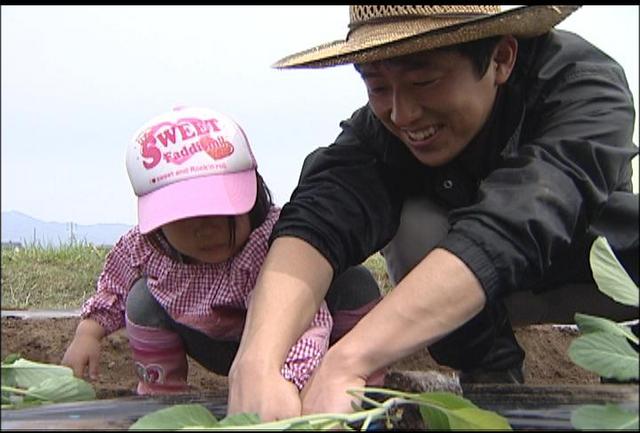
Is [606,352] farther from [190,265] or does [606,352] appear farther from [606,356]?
[190,265]

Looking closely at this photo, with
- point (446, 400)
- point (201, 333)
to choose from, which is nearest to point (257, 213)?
point (201, 333)

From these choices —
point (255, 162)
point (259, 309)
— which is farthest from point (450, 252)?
point (255, 162)

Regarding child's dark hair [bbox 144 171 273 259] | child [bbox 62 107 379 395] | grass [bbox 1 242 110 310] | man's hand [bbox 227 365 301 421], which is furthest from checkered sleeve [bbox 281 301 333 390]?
grass [bbox 1 242 110 310]

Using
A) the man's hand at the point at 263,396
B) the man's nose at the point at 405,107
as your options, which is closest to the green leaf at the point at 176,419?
the man's hand at the point at 263,396

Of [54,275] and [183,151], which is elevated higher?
[183,151]

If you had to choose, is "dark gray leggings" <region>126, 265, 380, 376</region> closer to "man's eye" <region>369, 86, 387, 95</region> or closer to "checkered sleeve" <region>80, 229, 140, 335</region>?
"checkered sleeve" <region>80, 229, 140, 335</region>

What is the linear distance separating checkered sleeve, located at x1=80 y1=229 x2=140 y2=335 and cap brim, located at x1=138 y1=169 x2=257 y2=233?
273 mm

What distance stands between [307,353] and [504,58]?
2.00 feet

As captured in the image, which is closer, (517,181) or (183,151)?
(517,181)

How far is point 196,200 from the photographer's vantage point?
179 cm

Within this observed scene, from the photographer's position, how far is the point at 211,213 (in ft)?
5.81

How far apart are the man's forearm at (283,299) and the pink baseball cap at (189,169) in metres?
0.15

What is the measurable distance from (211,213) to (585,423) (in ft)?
2.81

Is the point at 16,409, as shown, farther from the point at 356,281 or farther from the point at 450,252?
the point at 356,281
